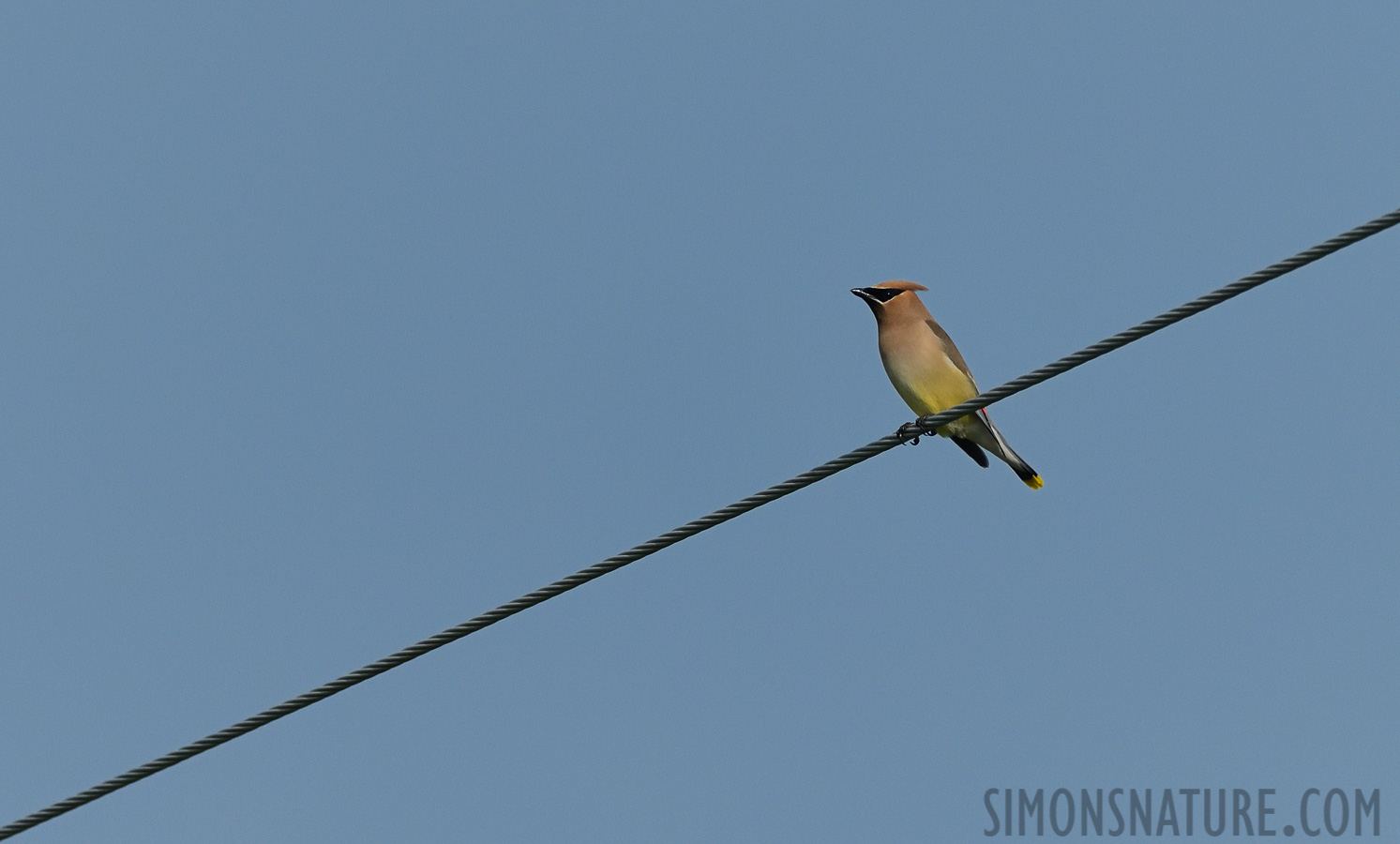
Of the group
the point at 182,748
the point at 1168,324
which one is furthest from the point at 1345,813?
the point at 182,748

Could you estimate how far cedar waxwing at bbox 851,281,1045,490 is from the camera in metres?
7.71

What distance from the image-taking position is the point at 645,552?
4730mm

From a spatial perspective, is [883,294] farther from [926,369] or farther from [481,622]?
[481,622]

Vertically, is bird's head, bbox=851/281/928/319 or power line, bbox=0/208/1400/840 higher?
bird's head, bbox=851/281/928/319

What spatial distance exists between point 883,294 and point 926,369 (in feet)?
2.06

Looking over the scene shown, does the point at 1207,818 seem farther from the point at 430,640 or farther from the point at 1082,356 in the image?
the point at 430,640

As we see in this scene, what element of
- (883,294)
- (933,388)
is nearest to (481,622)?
(933,388)

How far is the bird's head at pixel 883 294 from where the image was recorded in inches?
321

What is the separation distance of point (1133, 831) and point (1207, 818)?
0.34 metres

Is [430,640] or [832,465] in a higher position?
[832,465]

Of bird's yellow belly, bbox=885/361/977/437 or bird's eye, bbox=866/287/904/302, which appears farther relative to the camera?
bird's eye, bbox=866/287/904/302

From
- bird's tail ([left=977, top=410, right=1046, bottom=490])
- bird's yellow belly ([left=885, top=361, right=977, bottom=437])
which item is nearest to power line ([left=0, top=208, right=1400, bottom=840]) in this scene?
bird's yellow belly ([left=885, top=361, right=977, bottom=437])

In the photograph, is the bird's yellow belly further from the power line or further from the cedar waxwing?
the power line

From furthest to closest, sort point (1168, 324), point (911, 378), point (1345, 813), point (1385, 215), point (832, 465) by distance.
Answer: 1. point (911, 378)
2. point (1345, 813)
3. point (832, 465)
4. point (1168, 324)
5. point (1385, 215)
